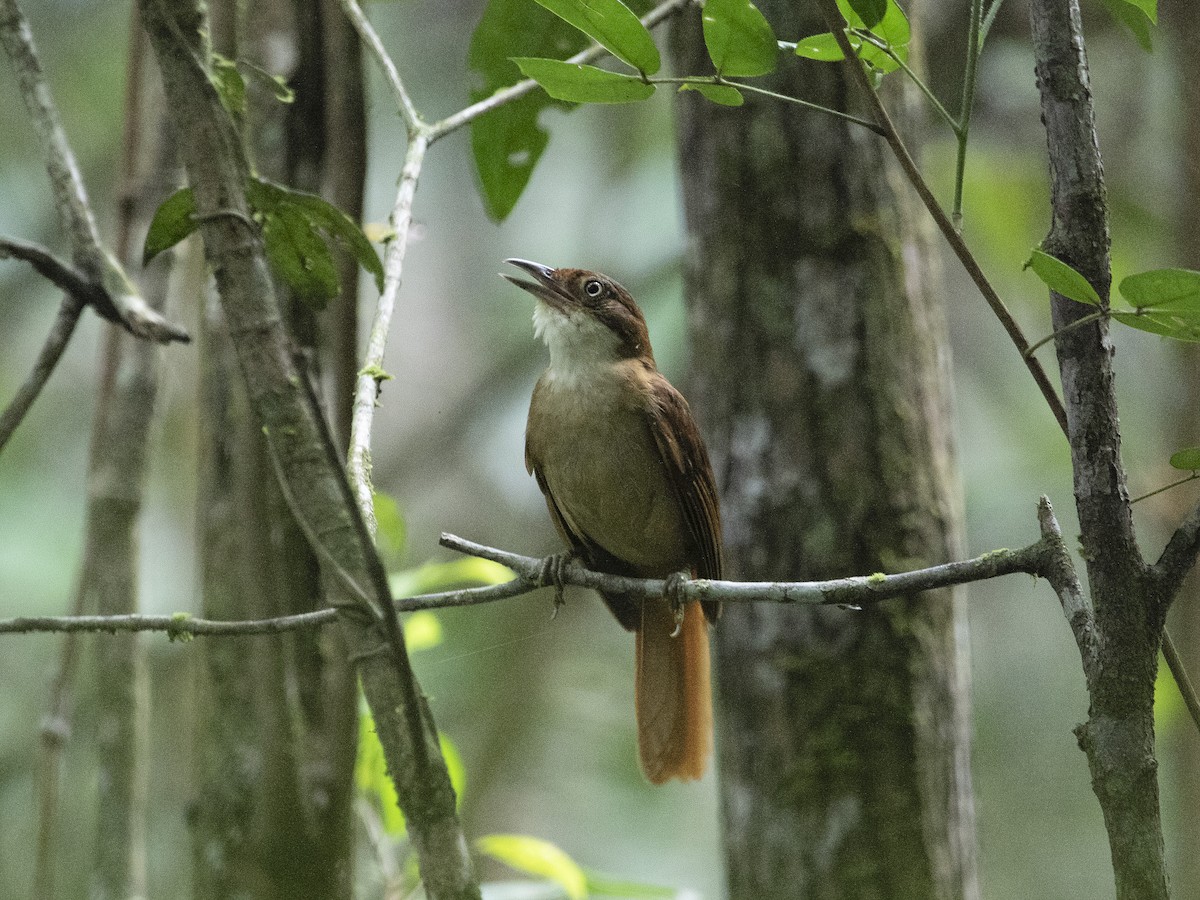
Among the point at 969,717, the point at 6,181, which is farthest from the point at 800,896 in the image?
the point at 6,181

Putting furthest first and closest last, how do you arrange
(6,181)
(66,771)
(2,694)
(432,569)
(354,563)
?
1. (6,181)
2. (2,694)
3. (66,771)
4. (432,569)
5. (354,563)

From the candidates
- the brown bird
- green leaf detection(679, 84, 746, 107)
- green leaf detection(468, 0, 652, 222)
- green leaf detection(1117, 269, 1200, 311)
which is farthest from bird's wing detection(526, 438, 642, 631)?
green leaf detection(1117, 269, 1200, 311)

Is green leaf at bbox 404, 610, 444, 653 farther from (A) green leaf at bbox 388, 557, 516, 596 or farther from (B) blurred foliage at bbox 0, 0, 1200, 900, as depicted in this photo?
(B) blurred foliage at bbox 0, 0, 1200, 900

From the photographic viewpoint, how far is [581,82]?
1620 millimetres

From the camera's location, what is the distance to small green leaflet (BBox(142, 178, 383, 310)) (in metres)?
1.97

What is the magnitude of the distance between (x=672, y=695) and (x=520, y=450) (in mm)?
2795

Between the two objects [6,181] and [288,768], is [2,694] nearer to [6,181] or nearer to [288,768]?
[6,181]

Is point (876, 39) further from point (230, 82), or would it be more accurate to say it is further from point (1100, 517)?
point (230, 82)

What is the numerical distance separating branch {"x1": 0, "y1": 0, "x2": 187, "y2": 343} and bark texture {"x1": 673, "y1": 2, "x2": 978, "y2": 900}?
1674 millimetres

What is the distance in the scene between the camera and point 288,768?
2416 mm

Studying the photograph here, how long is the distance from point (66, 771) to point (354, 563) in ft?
16.9

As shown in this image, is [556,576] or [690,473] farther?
[690,473]

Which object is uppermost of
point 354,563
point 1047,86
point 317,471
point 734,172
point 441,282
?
point 441,282

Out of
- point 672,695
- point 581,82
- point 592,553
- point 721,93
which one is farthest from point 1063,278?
point 592,553
